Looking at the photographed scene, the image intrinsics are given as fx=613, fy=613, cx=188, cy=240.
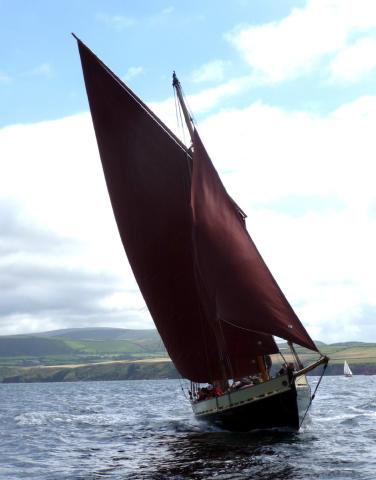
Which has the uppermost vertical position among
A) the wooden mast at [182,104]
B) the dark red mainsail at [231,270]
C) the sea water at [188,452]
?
the wooden mast at [182,104]

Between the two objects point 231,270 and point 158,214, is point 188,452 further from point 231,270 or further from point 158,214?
point 158,214

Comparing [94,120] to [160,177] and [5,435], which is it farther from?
[5,435]

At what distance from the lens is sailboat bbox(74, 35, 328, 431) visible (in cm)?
3334

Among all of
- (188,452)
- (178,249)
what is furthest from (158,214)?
(188,452)

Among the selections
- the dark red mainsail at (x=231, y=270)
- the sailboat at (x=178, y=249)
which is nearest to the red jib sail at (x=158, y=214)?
the sailboat at (x=178, y=249)

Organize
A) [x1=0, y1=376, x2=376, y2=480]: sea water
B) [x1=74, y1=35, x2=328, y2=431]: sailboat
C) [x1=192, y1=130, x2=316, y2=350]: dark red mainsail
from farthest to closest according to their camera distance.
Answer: [x1=74, y1=35, x2=328, y2=431]: sailboat → [x1=192, y1=130, x2=316, y2=350]: dark red mainsail → [x1=0, y1=376, x2=376, y2=480]: sea water

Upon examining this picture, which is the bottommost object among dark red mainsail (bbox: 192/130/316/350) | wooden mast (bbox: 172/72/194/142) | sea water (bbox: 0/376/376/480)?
sea water (bbox: 0/376/376/480)

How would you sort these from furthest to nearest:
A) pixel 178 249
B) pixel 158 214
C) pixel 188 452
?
pixel 178 249 < pixel 158 214 < pixel 188 452

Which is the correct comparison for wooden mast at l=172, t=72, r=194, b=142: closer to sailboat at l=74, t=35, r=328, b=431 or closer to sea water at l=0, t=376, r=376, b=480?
sailboat at l=74, t=35, r=328, b=431

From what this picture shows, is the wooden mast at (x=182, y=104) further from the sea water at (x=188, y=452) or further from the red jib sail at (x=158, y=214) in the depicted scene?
the sea water at (x=188, y=452)

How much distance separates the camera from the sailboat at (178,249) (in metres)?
33.3

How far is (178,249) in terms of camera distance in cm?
3597

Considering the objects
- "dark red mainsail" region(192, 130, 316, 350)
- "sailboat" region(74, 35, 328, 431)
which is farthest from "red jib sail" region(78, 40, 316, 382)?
"dark red mainsail" region(192, 130, 316, 350)

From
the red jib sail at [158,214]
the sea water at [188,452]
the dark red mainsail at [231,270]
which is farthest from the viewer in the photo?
the red jib sail at [158,214]
